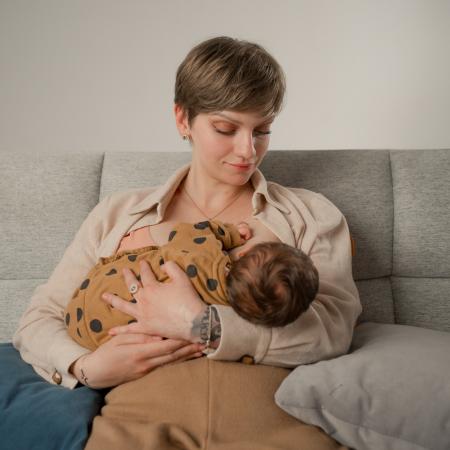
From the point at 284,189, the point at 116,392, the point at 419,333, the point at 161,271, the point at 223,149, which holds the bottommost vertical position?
the point at 116,392

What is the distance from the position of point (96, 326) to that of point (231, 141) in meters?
0.61

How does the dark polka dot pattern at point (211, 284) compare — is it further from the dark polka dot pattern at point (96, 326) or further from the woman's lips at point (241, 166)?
the woman's lips at point (241, 166)

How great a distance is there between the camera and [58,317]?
1503 mm

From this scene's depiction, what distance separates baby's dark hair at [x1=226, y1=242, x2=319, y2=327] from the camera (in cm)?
109

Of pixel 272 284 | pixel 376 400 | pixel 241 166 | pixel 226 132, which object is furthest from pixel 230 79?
pixel 376 400

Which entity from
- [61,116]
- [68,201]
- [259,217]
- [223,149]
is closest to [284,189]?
[259,217]

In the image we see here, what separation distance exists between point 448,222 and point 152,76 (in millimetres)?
1677

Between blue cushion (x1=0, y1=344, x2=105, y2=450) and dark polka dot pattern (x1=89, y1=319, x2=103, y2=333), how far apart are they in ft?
0.46

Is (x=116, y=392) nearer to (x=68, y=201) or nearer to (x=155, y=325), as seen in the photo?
(x=155, y=325)

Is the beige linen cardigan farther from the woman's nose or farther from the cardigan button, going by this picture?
the woman's nose

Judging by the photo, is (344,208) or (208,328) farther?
(344,208)

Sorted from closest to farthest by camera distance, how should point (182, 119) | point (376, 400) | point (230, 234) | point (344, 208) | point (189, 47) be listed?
point (376, 400), point (230, 234), point (182, 119), point (344, 208), point (189, 47)

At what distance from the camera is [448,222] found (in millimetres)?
1874

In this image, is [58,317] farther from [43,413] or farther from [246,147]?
[246,147]
